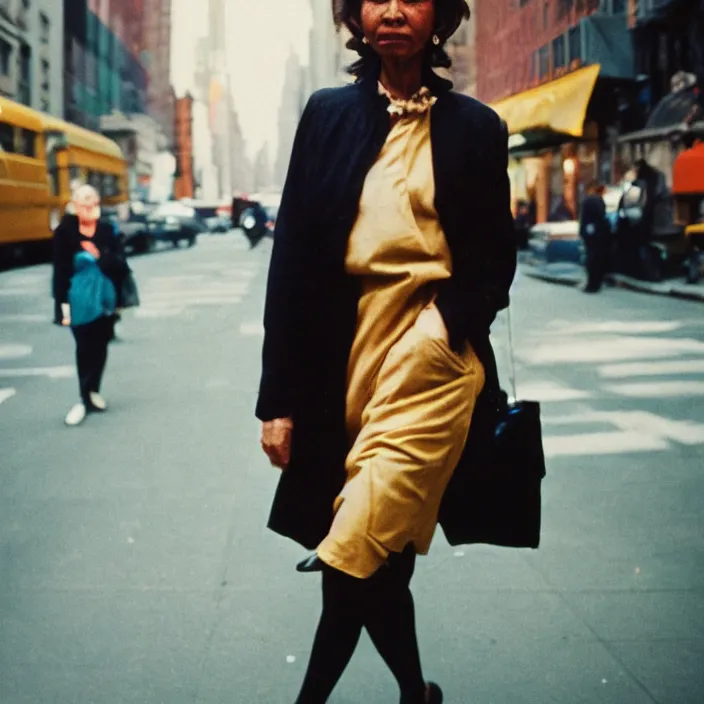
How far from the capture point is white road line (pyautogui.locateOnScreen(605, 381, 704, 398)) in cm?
879

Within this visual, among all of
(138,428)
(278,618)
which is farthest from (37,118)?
(278,618)

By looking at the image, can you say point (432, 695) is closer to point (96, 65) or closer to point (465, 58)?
point (465, 58)

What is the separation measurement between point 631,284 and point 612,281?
4.63 ft

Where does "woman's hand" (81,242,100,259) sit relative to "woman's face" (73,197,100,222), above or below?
below

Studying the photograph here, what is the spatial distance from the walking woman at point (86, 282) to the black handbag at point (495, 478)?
5481 mm

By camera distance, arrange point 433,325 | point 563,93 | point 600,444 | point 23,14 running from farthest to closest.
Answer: point 23,14
point 563,93
point 600,444
point 433,325

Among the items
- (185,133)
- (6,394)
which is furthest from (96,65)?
(185,133)

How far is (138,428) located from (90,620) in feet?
12.5

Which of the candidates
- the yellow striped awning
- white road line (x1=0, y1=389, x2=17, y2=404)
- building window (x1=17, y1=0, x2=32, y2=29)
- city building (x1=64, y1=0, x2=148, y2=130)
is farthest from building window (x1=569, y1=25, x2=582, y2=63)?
city building (x1=64, y1=0, x2=148, y2=130)

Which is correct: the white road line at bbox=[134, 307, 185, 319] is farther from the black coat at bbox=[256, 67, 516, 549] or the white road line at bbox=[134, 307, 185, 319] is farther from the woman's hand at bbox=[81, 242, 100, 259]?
the black coat at bbox=[256, 67, 516, 549]

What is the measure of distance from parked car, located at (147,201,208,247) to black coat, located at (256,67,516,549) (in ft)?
116

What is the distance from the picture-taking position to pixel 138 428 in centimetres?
773

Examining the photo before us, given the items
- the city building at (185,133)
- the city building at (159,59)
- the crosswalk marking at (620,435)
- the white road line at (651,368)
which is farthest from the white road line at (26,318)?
the city building at (185,133)

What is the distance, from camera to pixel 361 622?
281 centimetres
